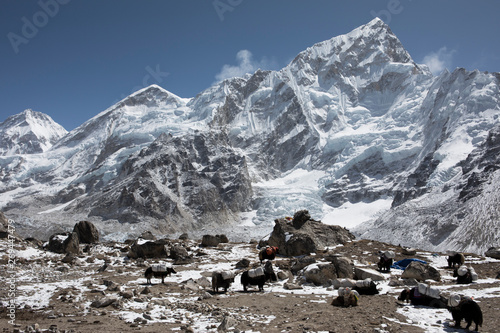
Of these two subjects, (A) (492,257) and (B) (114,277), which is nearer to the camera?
(B) (114,277)

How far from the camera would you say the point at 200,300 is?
14891mm

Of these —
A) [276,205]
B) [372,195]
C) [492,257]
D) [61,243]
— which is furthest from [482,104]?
[61,243]

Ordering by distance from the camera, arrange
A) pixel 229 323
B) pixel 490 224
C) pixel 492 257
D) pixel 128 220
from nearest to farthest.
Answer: pixel 229 323, pixel 492 257, pixel 490 224, pixel 128 220

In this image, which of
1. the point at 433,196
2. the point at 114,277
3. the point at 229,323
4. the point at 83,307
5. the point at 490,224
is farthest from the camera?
the point at 433,196

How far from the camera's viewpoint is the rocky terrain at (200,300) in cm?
1105

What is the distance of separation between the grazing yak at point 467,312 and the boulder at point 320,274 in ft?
23.3

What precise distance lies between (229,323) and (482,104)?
18933 centimetres

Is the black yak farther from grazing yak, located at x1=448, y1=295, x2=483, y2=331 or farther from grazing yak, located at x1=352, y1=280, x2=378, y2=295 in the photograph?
grazing yak, located at x1=448, y1=295, x2=483, y2=331

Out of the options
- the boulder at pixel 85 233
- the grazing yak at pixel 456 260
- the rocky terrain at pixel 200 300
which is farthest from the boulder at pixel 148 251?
the grazing yak at pixel 456 260

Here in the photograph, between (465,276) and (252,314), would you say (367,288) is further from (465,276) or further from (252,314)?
(465,276)

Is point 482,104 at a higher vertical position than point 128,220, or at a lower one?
higher

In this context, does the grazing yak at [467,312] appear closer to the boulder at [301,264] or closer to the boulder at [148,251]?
the boulder at [301,264]

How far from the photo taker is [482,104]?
165 m

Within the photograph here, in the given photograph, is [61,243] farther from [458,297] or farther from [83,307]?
[458,297]
